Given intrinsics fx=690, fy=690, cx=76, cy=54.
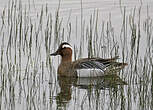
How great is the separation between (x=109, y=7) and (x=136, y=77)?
591 centimetres

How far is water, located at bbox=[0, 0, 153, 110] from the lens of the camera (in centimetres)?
1082

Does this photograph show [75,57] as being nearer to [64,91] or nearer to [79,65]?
[79,65]

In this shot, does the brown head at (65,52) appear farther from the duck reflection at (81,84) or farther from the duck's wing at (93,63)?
the duck reflection at (81,84)

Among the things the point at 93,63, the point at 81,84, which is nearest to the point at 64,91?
the point at 81,84

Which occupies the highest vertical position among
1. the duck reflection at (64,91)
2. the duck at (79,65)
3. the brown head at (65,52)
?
the brown head at (65,52)

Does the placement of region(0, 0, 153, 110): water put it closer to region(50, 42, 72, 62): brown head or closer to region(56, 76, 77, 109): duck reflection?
region(56, 76, 77, 109): duck reflection

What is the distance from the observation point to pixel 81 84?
12742 millimetres

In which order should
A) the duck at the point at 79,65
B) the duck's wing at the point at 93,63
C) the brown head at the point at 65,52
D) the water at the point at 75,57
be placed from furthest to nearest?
the brown head at the point at 65,52 < the duck at the point at 79,65 < the duck's wing at the point at 93,63 < the water at the point at 75,57

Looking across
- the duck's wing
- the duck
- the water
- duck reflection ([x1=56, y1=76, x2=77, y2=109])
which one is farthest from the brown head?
duck reflection ([x1=56, y1=76, x2=77, y2=109])

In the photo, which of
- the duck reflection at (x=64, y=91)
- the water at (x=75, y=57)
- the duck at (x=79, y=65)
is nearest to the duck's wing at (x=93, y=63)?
the duck at (x=79, y=65)

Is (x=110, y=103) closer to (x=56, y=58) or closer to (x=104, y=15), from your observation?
(x=56, y=58)

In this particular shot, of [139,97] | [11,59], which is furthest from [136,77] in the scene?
[11,59]

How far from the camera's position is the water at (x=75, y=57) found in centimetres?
1082

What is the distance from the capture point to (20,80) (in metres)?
12.1
